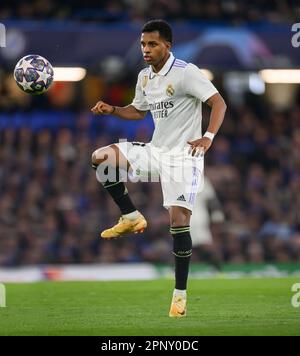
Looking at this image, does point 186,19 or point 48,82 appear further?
point 186,19

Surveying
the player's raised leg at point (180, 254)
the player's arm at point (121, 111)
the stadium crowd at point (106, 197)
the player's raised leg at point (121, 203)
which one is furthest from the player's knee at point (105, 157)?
the stadium crowd at point (106, 197)

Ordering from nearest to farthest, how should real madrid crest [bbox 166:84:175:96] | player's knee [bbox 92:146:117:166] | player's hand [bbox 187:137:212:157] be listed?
player's hand [bbox 187:137:212:157], real madrid crest [bbox 166:84:175:96], player's knee [bbox 92:146:117:166]

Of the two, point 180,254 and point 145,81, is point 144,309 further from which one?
point 145,81

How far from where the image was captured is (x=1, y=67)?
732 inches

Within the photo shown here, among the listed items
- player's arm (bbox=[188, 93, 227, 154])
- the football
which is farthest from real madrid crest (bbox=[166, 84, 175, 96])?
the football

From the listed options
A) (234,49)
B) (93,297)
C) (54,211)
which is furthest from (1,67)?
(93,297)

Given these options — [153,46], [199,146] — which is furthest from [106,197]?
[199,146]

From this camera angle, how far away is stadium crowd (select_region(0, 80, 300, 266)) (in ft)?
58.6

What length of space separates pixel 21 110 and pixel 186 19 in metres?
3.65

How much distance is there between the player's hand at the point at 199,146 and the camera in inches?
353

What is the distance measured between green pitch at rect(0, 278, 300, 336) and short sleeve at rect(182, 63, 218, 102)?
201cm

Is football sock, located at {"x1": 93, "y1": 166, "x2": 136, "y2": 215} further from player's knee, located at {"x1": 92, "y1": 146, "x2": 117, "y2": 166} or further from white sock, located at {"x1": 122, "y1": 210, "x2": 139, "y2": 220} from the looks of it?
player's knee, located at {"x1": 92, "y1": 146, "x2": 117, "y2": 166}

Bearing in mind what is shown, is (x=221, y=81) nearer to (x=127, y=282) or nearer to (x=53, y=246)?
(x=53, y=246)

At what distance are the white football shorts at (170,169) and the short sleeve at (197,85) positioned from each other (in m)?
0.52
